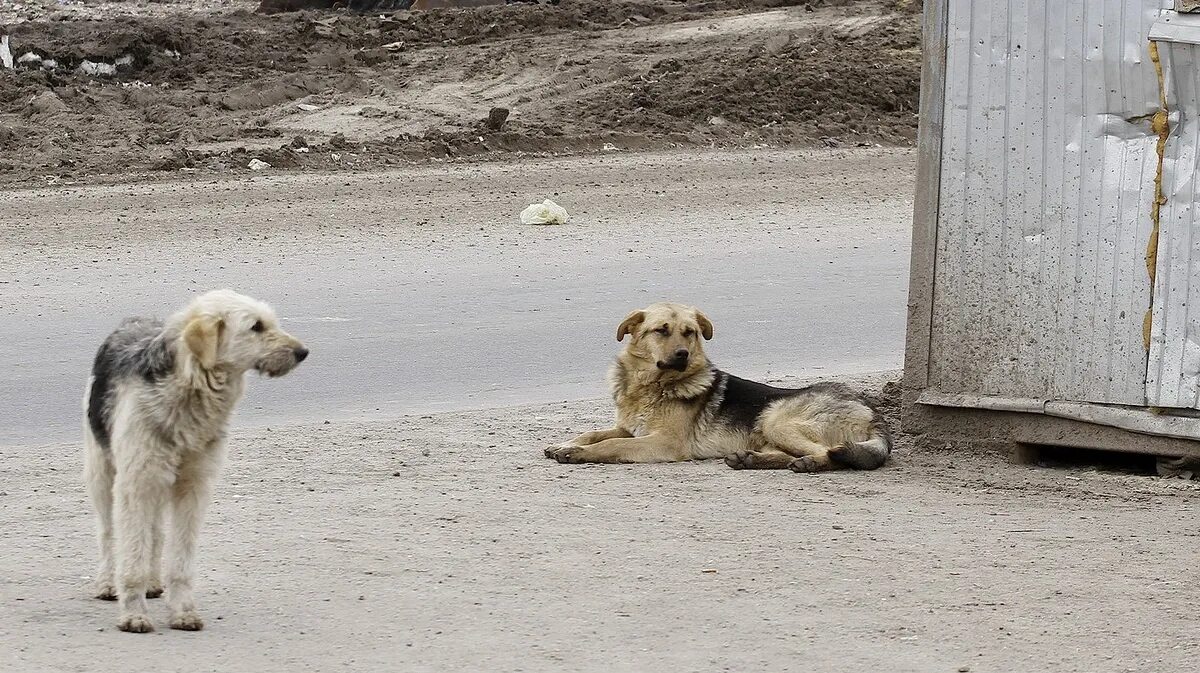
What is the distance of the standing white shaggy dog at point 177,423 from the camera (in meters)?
5.12

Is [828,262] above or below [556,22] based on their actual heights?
below

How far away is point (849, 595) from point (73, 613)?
2.58m

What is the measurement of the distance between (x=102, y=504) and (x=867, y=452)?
3.74 m

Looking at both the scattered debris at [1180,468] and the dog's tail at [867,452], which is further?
the dog's tail at [867,452]

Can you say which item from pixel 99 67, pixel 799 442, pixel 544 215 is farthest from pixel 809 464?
pixel 99 67

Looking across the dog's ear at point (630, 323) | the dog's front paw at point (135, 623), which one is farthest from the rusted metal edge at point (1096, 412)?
the dog's front paw at point (135, 623)

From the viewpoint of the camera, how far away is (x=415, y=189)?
15875 mm

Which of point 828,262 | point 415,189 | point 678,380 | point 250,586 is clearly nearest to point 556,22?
point 415,189

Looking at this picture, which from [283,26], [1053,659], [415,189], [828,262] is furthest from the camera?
[283,26]

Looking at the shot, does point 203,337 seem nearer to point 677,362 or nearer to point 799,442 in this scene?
point 677,362

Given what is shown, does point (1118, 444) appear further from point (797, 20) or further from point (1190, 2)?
point (797, 20)

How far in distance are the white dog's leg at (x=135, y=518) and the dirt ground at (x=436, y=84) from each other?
11264 millimetres

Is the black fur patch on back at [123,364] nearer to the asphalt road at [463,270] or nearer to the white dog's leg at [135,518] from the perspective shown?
the white dog's leg at [135,518]

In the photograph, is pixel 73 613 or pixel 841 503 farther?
pixel 841 503
